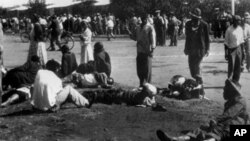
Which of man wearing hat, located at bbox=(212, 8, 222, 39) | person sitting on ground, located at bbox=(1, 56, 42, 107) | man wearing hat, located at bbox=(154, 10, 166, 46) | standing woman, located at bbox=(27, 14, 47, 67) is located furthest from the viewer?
man wearing hat, located at bbox=(212, 8, 222, 39)

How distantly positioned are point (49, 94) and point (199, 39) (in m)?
4.24

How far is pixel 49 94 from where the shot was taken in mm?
10188

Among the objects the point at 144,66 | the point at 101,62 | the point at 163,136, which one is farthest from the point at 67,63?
the point at 163,136

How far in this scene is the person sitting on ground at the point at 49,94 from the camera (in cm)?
1024

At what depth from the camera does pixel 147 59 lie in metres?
13.1

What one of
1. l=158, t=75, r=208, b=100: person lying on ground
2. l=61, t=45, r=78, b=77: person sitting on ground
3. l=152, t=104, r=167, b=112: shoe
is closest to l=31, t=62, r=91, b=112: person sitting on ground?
l=152, t=104, r=167, b=112: shoe

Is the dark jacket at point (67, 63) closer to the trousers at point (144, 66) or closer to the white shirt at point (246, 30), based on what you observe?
the trousers at point (144, 66)

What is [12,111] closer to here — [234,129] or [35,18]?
[234,129]

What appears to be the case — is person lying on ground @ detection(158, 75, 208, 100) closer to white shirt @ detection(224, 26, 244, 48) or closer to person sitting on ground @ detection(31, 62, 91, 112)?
white shirt @ detection(224, 26, 244, 48)

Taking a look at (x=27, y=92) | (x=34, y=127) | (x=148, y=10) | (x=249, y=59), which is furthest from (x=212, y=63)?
(x=148, y=10)

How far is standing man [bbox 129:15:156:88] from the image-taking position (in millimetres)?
12938

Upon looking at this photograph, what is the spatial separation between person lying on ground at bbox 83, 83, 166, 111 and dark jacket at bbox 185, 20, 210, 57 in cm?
215

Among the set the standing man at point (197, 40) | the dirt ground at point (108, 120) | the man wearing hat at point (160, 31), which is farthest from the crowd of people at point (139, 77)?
the man wearing hat at point (160, 31)

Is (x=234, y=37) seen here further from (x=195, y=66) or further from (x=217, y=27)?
(x=217, y=27)
